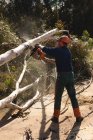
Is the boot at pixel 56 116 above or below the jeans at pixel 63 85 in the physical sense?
below

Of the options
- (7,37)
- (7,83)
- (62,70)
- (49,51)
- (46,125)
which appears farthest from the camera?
(7,37)

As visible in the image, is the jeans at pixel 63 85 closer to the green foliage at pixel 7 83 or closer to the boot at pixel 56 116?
the boot at pixel 56 116

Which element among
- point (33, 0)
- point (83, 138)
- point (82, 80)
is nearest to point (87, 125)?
point (83, 138)

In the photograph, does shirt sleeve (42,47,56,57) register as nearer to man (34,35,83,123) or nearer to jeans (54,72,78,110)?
man (34,35,83,123)

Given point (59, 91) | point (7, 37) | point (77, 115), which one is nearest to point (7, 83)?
point (7, 37)

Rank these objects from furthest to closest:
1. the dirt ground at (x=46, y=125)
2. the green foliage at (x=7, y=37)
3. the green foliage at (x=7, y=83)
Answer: the green foliage at (x=7, y=37), the green foliage at (x=7, y=83), the dirt ground at (x=46, y=125)

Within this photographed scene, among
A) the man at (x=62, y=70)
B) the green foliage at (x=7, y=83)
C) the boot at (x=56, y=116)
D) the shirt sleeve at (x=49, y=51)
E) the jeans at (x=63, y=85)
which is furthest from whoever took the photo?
the green foliage at (x=7, y=83)

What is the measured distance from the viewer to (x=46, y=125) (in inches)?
343

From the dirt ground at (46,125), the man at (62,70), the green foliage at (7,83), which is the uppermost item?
the green foliage at (7,83)

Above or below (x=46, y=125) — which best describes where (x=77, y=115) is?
above

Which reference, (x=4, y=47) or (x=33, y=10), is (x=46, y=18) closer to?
(x=33, y=10)

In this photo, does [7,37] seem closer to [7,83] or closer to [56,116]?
[7,83]

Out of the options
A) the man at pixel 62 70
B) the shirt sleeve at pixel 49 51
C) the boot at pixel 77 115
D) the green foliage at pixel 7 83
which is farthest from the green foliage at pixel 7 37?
the boot at pixel 77 115

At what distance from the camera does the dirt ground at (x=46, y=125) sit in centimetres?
801
